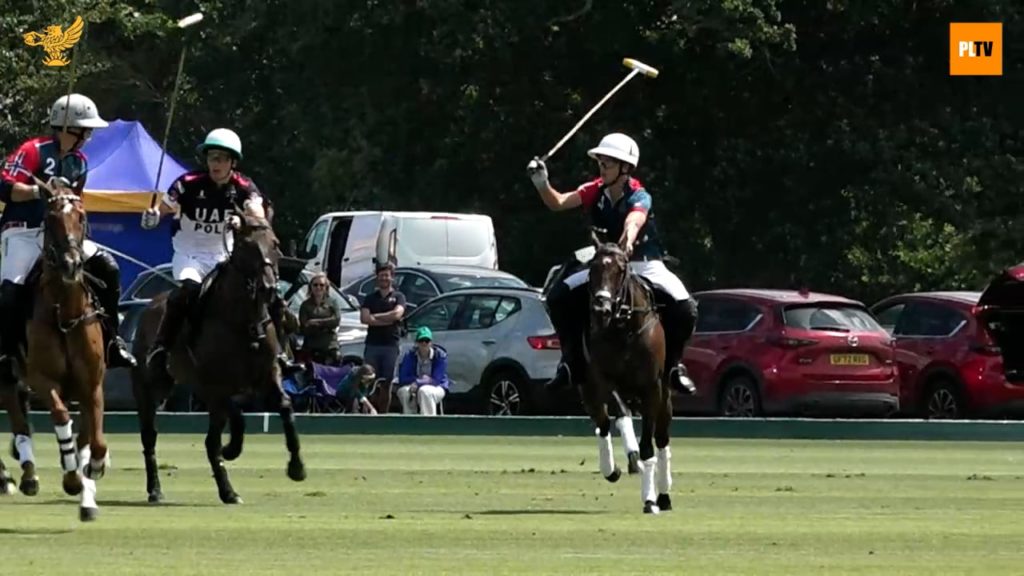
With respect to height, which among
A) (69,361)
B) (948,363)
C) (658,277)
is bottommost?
(948,363)

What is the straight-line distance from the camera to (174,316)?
16969mm

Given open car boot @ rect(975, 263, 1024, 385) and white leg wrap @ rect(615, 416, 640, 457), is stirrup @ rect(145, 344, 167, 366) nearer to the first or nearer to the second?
white leg wrap @ rect(615, 416, 640, 457)

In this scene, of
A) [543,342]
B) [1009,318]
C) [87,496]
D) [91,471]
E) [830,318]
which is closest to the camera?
[87,496]

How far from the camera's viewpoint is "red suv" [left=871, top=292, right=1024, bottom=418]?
30.8 metres

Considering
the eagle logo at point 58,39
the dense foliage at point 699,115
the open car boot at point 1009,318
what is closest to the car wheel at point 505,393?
the eagle logo at point 58,39

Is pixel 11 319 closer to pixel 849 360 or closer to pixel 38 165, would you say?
pixel 38 165

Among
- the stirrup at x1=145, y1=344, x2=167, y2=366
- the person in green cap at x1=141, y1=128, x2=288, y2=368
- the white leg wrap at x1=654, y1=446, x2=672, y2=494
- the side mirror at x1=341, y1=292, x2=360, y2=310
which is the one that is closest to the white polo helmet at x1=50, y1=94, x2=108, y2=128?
the person in green cap at x1=141, y1=128, x2=288, y2=368

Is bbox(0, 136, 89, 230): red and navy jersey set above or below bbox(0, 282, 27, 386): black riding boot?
above

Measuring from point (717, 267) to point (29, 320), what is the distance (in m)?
31.1

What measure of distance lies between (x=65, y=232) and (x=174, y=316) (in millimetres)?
2443

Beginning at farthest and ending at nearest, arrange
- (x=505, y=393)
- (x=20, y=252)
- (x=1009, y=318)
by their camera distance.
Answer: (x=505, y=393)
(x=1009, y=318)
(x=20, y=252)

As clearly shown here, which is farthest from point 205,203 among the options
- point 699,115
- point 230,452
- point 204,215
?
point 699,115

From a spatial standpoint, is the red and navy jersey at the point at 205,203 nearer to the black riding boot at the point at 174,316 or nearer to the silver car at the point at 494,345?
the black riding boot at the point at 174,316

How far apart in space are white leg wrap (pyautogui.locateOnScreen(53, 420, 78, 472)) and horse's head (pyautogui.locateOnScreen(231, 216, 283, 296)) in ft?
6.10
